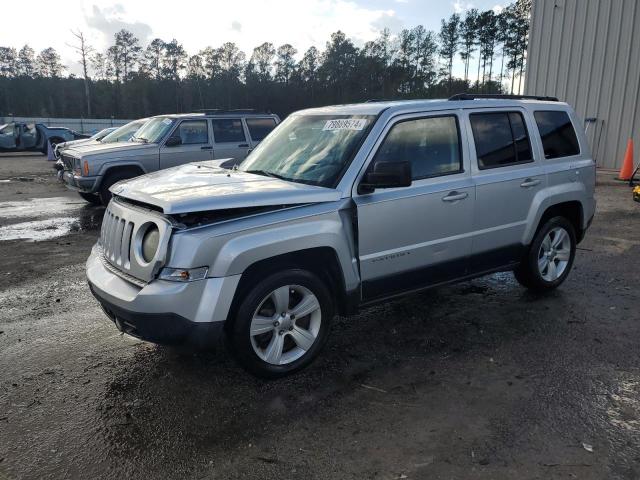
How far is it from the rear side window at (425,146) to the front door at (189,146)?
6.79 metres

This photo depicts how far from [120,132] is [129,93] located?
73049 millimetres

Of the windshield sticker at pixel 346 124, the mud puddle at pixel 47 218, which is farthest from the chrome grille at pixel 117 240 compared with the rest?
the mud puddle at pixel 47 218

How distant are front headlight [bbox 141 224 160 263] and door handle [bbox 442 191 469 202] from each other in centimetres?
223

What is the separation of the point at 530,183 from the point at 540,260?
2.97 ft

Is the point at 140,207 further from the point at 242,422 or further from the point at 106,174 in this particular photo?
the point at 106,174

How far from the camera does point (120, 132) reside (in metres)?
11.9

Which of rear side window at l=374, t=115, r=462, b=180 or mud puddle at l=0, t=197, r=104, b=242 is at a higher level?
rear side window at l=374, t=115, r=462, b=180

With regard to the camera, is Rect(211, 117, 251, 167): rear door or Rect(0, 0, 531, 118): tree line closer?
Rect(211, 117, 251, 167): rear door

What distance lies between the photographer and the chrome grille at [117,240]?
333 centimetres

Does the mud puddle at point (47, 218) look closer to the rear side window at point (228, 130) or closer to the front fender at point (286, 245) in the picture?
the rear side window at point (228, 130)

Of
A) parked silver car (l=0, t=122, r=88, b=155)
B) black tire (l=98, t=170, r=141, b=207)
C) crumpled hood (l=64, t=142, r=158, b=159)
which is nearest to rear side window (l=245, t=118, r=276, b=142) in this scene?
crumpled hood (l=64, t=142, r=158, b=159)

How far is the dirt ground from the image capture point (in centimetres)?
265

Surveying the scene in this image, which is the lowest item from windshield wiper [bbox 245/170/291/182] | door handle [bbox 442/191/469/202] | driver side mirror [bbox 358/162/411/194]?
door handle [bbox 442/191/469/202]

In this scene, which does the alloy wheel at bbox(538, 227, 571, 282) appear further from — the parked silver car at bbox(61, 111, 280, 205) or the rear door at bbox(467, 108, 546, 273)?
the parked silver car at bbox(61, 111, 280, 205)
